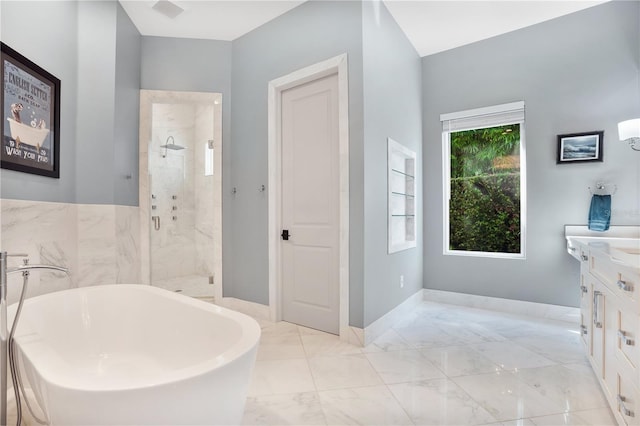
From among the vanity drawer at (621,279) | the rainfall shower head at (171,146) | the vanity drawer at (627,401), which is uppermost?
the rainfall shower head at (171,146)

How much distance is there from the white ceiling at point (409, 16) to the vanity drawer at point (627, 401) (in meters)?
3.11

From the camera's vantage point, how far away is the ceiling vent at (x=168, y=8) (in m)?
2.77

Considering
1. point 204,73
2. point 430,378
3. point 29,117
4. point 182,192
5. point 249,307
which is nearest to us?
point 430,378

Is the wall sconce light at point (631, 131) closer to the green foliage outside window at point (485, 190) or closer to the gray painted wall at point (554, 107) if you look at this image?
the gray painted wall at point (554, 107)

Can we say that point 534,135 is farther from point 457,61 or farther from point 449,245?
point 449,245

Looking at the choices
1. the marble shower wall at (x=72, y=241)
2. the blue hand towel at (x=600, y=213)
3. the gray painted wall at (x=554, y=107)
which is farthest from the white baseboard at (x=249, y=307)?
the blue hand towel at (x=600, y=213)

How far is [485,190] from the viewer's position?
365 cm

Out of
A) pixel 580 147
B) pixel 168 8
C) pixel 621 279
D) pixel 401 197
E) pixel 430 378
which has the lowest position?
pixel 430 378

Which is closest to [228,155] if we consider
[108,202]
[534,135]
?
[108,202]

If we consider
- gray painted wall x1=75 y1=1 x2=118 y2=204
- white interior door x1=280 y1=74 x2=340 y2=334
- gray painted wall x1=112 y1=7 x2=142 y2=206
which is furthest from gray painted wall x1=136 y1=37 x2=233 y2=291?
white interior door x1=280 y1=74 x2=340 y2=334

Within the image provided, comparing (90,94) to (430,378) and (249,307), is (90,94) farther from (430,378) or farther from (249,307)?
(430,378)

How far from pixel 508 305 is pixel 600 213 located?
4.06 ft

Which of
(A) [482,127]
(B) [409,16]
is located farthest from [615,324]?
(B) [409,16]

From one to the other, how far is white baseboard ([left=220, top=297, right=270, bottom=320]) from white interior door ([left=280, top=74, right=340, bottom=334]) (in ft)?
0.66
